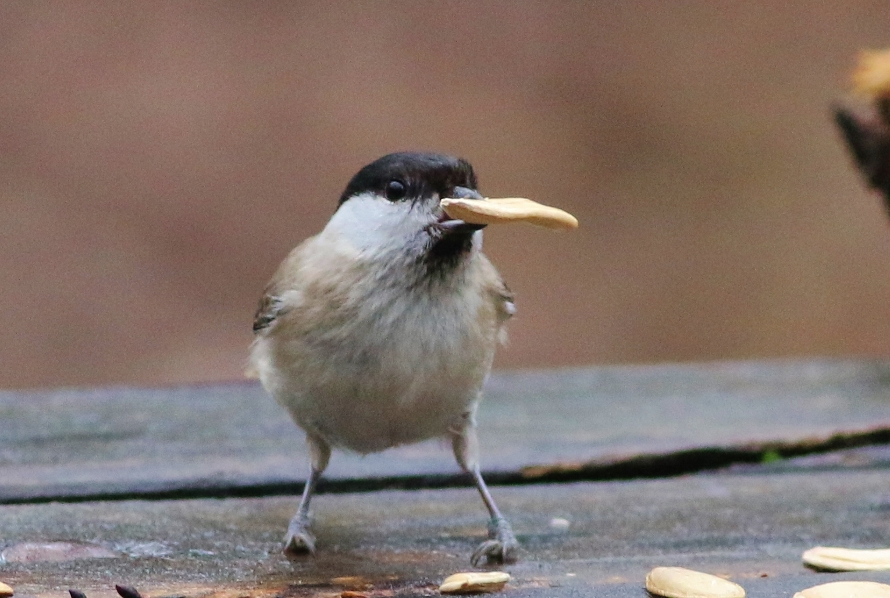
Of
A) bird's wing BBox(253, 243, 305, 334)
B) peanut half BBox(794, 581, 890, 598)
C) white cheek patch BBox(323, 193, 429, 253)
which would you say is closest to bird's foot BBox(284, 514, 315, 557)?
bird's wing BBox(253, 243, 305, 334)

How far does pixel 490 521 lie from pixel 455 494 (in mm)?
288

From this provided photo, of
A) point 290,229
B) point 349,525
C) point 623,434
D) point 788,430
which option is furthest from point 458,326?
point 290,229

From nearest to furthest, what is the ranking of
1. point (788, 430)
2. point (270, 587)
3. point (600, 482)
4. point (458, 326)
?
point (270, 587) < point (458, 326) < point (600, 482) < point (788, 430)

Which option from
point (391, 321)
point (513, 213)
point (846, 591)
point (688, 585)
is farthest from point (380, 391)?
point (846, 591)

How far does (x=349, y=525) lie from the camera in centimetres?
215

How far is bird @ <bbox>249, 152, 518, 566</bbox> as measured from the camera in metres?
1.97

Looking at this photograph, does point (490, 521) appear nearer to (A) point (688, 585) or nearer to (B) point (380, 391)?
(B) point (380, 391)

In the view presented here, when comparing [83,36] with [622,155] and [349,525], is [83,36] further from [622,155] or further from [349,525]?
[349,525]

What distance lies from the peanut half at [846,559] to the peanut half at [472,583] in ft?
1.77

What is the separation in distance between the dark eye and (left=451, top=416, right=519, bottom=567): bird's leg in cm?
50

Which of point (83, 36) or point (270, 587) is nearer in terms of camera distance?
point (270, 587)

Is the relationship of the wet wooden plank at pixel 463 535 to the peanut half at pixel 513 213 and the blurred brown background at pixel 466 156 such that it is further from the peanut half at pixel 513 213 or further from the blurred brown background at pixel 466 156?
the blurred brown background at pixel 466 156

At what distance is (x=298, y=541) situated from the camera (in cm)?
199

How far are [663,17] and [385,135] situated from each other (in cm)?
169
